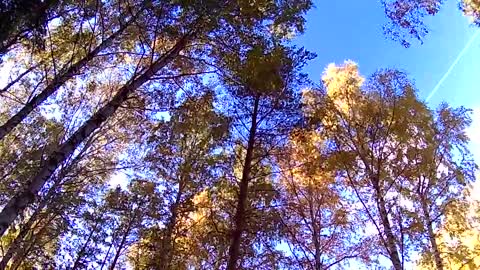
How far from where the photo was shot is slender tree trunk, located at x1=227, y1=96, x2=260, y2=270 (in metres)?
7.66

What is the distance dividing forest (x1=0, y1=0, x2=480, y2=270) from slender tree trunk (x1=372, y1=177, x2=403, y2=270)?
0.03 m

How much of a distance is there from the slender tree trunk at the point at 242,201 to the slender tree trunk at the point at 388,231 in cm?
292

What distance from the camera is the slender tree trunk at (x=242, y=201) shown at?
7.66 metres

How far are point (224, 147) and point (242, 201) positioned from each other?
4.98 feet

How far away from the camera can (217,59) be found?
8281mm

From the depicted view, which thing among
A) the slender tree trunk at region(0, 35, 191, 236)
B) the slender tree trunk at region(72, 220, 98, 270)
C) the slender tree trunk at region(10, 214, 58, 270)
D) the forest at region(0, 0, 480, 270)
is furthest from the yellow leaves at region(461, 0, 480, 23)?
the slender tree trunk at region(10, 214, 58, 270)

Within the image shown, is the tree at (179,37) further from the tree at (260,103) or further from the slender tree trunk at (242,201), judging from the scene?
the slender tree trunk at (242,201)

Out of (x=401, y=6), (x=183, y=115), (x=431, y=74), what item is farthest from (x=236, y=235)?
(x=431, y=74)

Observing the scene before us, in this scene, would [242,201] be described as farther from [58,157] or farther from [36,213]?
[36,213]

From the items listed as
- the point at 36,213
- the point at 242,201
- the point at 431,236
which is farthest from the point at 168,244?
the point at 431,236

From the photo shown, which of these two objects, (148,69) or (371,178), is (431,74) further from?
(148,69)

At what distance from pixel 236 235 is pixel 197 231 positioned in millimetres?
4195

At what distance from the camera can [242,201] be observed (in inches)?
330

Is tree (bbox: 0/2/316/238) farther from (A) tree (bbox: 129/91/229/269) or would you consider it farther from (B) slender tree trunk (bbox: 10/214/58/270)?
(B) slender tree trunk (bbox: 10/214/58/270)
